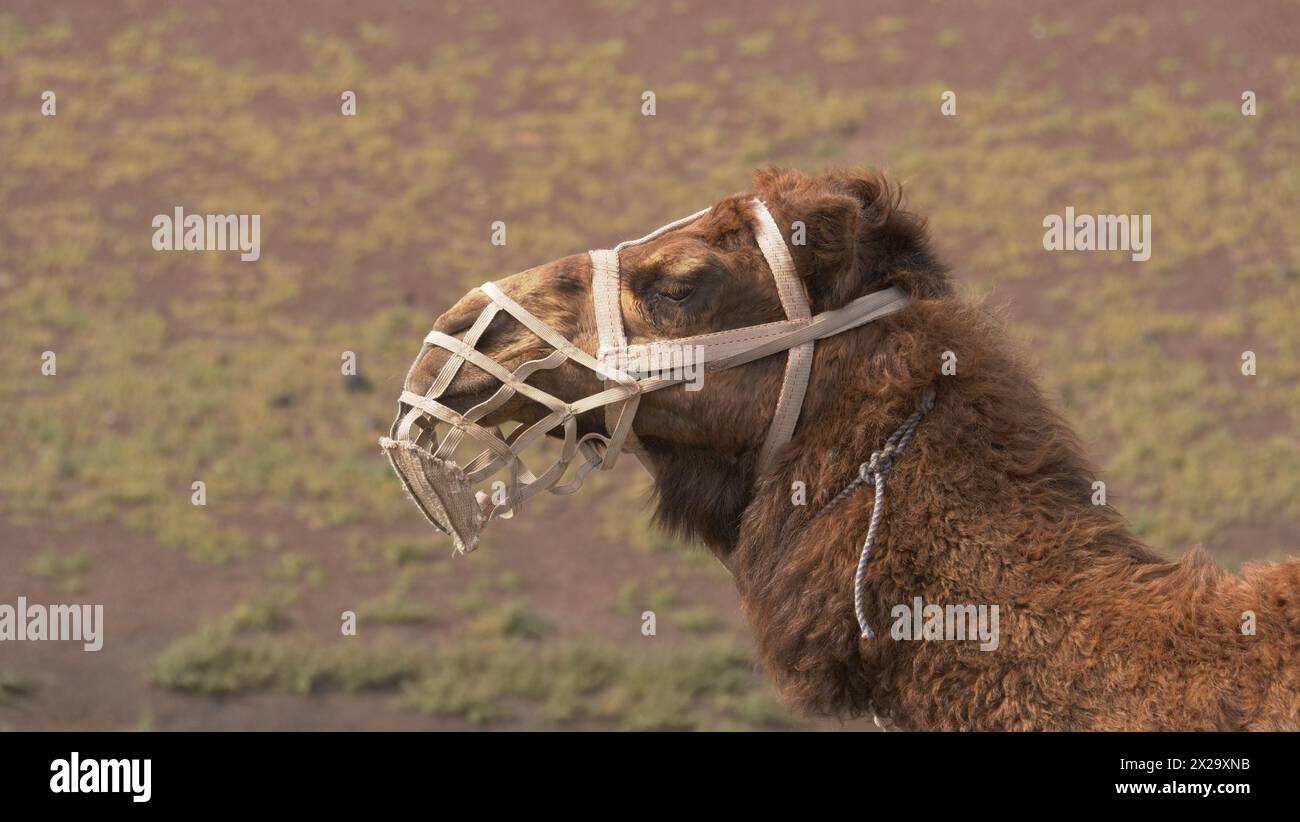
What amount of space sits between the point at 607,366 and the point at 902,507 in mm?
890

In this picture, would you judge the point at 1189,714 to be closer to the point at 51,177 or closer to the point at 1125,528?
the point at 1125,528

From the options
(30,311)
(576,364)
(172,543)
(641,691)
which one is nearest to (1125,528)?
(576,364)

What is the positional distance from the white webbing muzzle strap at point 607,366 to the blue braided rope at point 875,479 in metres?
0.26

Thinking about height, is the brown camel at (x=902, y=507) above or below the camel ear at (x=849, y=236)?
below

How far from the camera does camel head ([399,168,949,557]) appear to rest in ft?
12.7

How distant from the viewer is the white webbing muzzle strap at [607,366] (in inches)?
151

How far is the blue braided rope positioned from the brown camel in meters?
0.02
